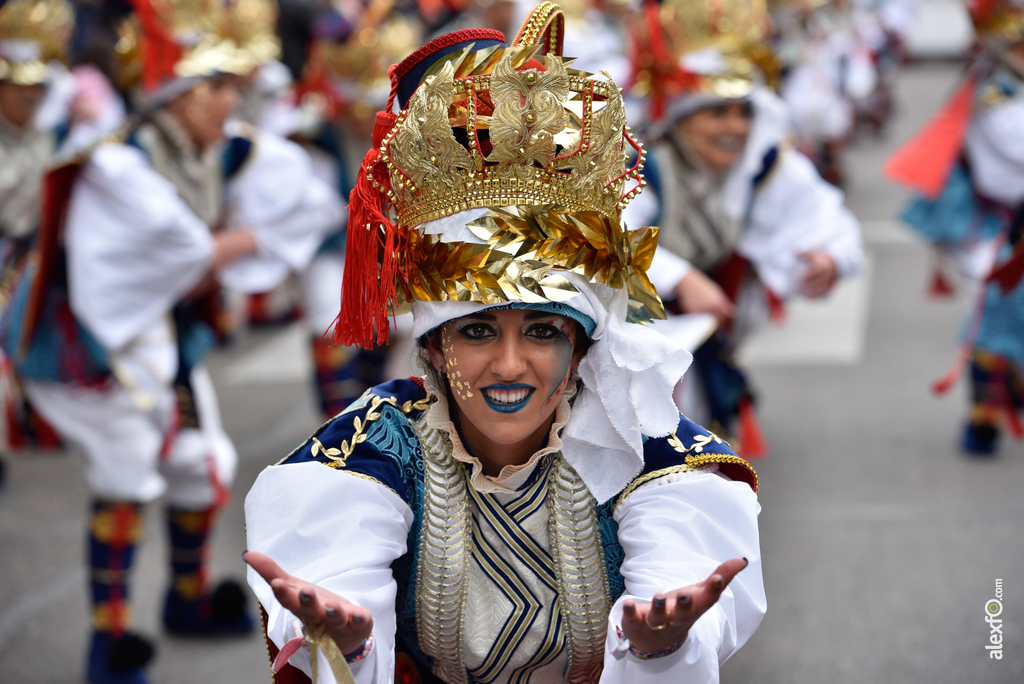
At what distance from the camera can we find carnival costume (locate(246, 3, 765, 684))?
182cm

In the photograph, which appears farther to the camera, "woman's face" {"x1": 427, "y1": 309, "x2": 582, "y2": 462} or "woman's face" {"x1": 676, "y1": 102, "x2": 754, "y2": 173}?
"woman's face" {"x1": 676, "y1": 102, "x2": 754, "y2": 173}

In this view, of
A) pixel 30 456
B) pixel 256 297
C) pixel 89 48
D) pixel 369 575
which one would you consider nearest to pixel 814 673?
pixel 369 575

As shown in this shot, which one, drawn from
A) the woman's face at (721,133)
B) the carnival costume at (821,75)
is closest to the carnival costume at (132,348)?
the woman's face at (721,133)

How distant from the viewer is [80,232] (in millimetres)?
3654

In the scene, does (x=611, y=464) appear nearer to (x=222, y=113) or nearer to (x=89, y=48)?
(x=222, y=113)

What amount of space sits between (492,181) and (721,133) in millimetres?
2435

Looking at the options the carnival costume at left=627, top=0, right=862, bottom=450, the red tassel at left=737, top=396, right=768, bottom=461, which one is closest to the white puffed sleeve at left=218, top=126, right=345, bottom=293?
the carnival costume at left=627, top=0, right=862, bottom=450

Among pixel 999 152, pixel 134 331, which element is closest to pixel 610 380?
pixel 134 331

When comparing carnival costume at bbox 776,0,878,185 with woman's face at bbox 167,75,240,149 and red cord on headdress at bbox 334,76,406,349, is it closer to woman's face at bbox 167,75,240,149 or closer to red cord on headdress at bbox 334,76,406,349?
woman's face at bbox 167,75,240,149

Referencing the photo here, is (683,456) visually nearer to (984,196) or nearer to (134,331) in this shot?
(134,331)

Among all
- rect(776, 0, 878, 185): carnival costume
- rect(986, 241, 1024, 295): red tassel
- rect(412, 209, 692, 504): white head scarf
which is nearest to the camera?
rect(412, 209, 692, 504): white head scarf

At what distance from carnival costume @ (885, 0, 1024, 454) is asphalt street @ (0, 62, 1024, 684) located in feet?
1.13

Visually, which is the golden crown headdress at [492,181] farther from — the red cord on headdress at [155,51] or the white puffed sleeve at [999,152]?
the white puffed sleeve at [999,152]

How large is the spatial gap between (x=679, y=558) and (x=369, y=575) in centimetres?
46
